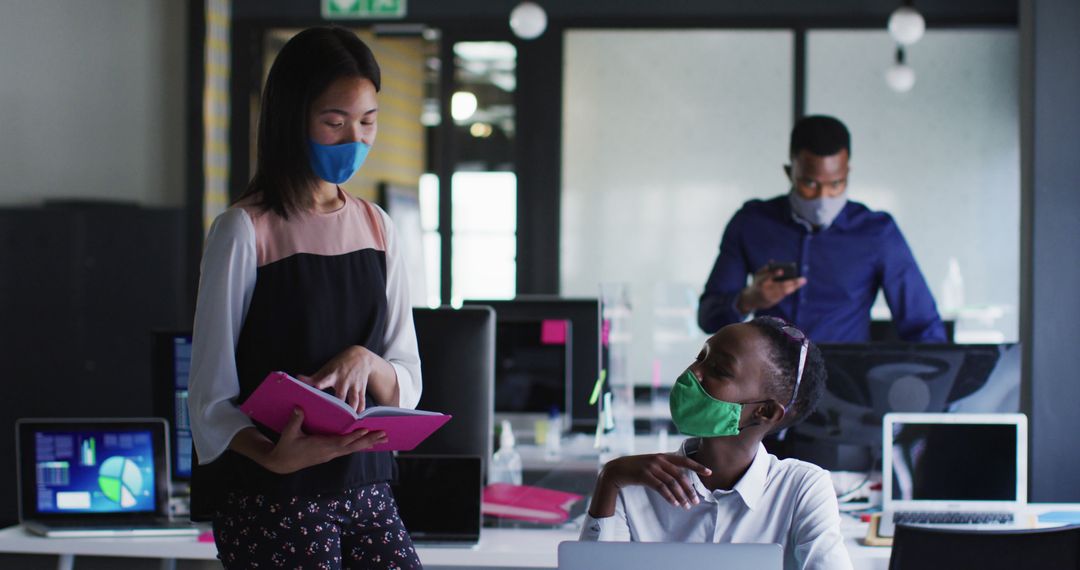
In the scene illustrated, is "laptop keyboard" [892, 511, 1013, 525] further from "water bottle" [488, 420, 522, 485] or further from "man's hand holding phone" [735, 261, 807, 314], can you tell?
"water bottle" [488, 420, 522, 485]

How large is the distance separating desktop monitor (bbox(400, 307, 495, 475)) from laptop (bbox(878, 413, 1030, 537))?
90 cm

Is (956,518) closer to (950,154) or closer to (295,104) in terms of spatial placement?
(295,104)

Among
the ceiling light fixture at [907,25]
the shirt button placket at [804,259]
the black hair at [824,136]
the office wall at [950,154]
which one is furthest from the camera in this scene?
the office wall at [950,154]

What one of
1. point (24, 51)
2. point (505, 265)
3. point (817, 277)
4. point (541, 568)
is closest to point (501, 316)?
point (817, 277)

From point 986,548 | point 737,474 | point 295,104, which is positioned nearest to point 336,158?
point 295,104

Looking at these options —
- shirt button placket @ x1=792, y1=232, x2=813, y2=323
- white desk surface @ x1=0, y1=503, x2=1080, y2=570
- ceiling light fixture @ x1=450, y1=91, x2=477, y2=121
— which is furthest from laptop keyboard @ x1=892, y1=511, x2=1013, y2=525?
ceiling light fixture @ x1=450, y1=91, x2=477, y2=121

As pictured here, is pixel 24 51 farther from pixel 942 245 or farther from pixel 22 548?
pixel 942 245

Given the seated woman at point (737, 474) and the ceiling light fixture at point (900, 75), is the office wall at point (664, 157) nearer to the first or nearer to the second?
the ceiling light fixture at point (900, 75)

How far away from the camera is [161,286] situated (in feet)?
17.6

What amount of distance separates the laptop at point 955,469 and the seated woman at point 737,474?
2.30 ft

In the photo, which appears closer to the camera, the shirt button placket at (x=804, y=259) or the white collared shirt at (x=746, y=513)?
the white collared shirt at (x=746, y=513)

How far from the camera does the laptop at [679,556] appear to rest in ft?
4.49

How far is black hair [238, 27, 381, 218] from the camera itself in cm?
161

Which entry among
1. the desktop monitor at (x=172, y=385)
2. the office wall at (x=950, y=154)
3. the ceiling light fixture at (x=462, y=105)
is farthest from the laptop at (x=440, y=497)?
the ceiling light fixture at (x=462, y=105)
